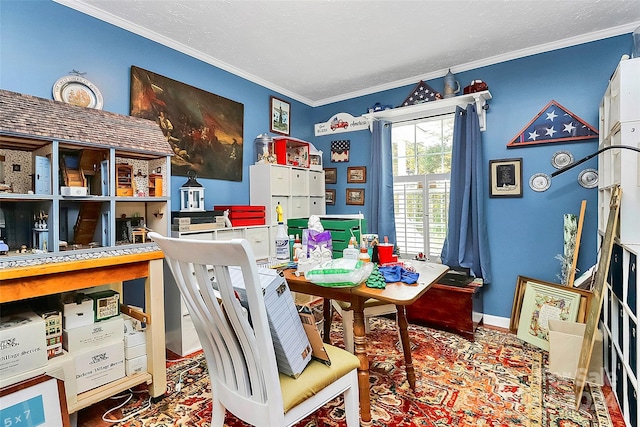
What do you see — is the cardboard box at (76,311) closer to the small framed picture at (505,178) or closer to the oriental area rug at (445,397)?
the oriental area rug at (445,397)

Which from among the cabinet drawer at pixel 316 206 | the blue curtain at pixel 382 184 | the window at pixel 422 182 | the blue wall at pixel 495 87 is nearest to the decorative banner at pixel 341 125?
the blue curtain at pixel 382 184

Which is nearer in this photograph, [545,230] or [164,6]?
[164,6]

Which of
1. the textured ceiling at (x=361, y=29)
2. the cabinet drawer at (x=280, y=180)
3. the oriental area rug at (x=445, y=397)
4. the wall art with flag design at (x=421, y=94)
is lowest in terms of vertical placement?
the oriental area rug at (x=445, y=397)

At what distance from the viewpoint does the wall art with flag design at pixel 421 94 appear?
3.33 meters

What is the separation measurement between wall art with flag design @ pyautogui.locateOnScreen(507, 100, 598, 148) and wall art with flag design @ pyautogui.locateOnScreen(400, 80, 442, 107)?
2.95ft

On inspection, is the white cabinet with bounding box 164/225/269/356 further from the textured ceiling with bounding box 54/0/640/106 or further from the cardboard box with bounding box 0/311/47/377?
the textured ceiling with bounding box 54/0/640/106

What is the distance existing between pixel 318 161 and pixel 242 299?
3.04 metres

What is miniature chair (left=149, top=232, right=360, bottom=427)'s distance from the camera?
3.11ft

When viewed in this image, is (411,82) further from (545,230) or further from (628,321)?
(628,321)

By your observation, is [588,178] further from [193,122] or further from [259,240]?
[193,122]

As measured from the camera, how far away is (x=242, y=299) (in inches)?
46.8

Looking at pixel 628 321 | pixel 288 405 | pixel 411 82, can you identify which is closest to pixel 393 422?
pixel 288 405

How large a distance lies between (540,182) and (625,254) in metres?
1.26

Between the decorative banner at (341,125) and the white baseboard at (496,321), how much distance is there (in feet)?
7.97
